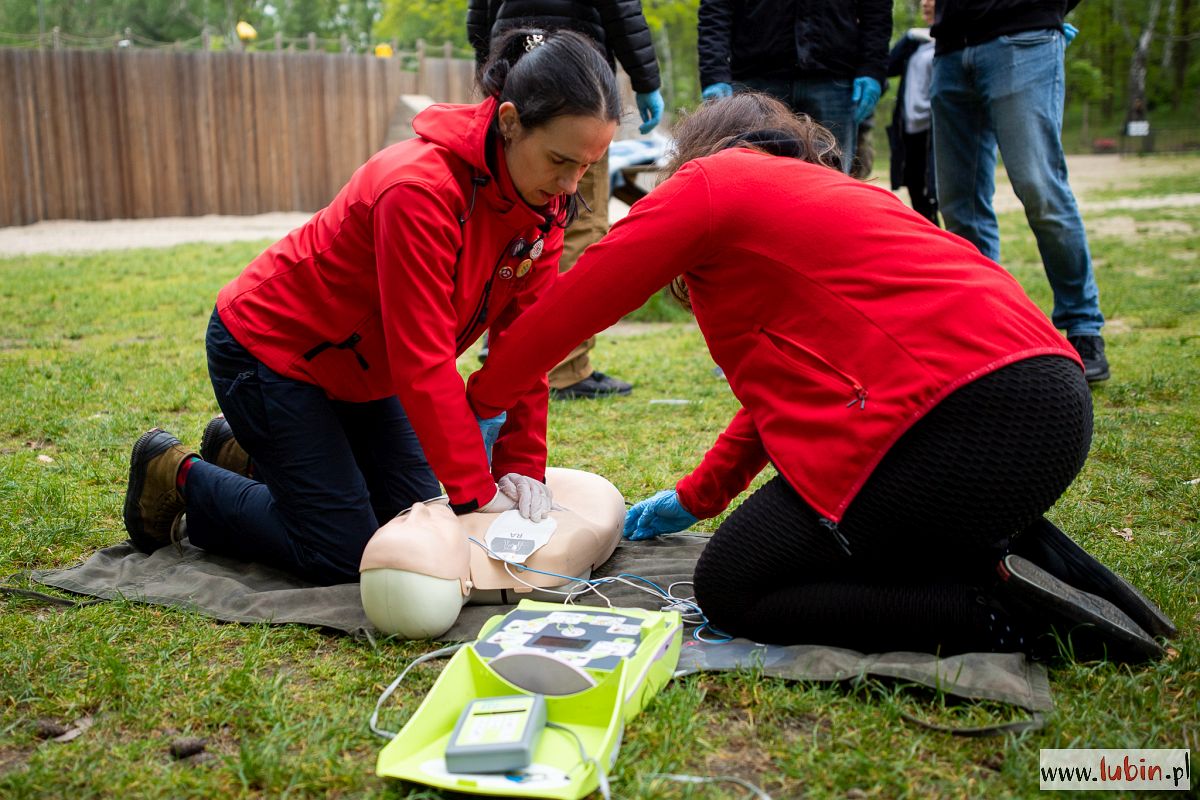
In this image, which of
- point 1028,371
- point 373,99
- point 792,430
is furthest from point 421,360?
point 373,99

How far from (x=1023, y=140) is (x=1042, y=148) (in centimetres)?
8

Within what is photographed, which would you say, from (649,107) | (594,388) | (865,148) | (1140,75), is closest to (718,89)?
(649,107)

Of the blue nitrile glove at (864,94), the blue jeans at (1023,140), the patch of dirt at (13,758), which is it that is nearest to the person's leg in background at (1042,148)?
the blue jeans at (1023,140)

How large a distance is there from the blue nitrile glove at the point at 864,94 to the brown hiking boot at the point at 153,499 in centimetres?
319

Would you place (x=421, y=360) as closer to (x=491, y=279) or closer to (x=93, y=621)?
(x=491, y=279)

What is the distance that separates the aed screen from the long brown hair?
2.70ft

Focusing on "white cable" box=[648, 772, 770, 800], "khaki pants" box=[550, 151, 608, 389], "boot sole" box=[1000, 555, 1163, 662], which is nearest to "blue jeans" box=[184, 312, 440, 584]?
"white cable" box=[648, 772, 770, 800]

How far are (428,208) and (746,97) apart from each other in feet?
2.48

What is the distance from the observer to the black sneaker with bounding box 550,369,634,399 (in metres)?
4.69

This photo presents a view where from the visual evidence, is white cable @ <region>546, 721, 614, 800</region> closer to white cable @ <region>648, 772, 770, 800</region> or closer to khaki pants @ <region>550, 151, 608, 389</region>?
white cable @ <region>648, 772, 770, 800</region>

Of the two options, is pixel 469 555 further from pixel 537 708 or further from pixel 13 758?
pixel 13 758

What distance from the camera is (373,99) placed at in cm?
1500

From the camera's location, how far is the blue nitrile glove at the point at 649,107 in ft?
14.6

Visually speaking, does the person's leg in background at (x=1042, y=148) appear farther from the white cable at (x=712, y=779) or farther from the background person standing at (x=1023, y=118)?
the white cable at (x=712, y=779)
